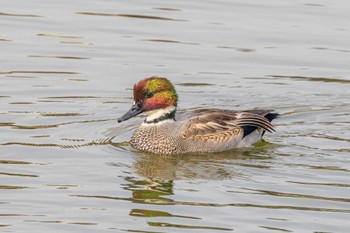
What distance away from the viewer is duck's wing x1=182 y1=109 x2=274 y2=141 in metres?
16.8

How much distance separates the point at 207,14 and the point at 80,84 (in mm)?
4623

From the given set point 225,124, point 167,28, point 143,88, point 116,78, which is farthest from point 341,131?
point 167,28

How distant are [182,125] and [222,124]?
0.53m

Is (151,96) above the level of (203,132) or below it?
above

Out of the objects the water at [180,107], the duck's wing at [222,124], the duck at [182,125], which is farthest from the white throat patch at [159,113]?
the water at [180,107]

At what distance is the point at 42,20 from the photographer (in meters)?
22.5

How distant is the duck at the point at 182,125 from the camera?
1661 centimetres

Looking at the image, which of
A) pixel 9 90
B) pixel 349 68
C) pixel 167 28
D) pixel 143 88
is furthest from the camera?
pixel 167 28

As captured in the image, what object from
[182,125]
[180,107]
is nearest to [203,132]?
[182,125]

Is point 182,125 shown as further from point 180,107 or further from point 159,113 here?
point 180,107

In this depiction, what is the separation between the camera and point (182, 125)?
55.4 ft

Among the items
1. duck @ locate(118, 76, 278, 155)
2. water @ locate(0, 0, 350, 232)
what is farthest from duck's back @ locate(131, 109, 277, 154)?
water @ locate(0, 0, 350, 232)

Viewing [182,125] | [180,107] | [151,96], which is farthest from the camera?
[180,107]

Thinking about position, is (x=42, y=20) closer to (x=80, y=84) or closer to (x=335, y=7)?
(x=80, y=84)
